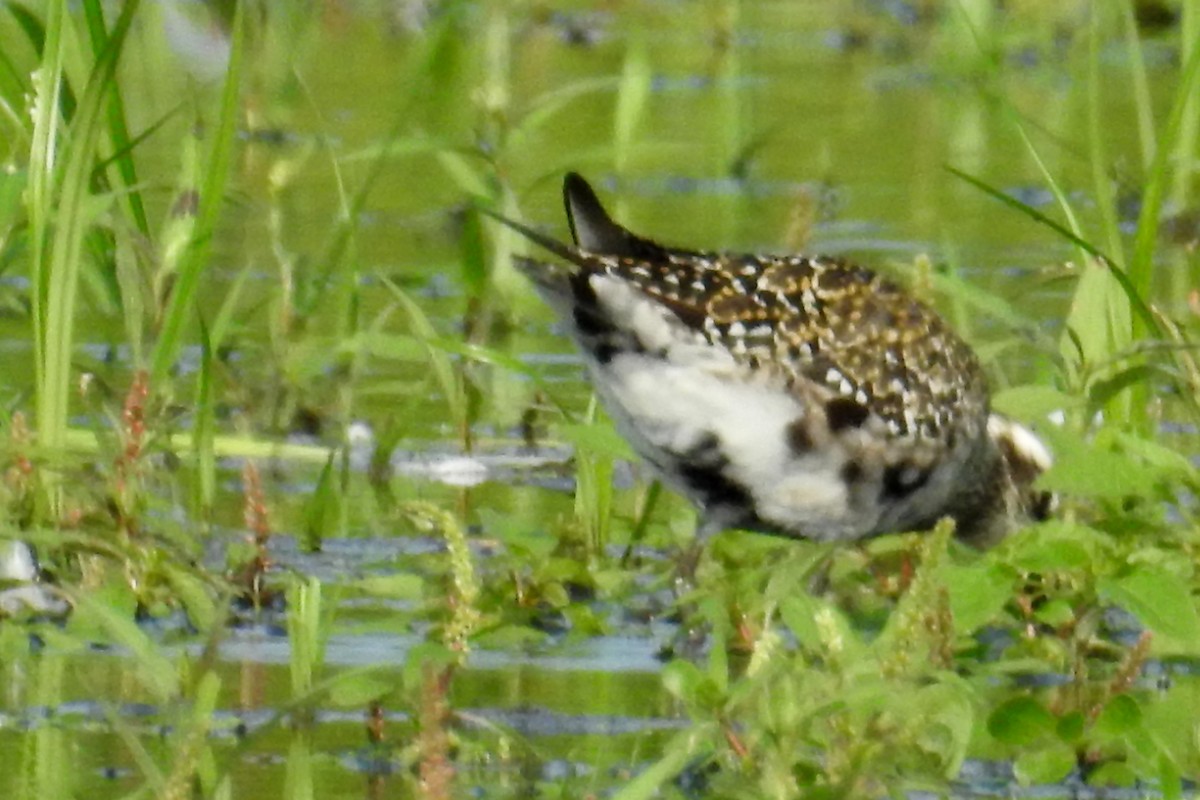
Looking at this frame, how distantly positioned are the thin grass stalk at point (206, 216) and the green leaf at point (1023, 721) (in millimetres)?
2161

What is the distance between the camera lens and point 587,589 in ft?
21.1

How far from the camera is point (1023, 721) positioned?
5.00 meters

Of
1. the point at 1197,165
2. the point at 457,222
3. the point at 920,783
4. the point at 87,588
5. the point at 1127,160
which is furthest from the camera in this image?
the point at 1127,160

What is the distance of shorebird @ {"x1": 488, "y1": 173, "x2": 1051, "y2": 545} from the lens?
6.38 meters

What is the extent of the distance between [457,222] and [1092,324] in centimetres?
383

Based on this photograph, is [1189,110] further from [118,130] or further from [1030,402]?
[118,130]

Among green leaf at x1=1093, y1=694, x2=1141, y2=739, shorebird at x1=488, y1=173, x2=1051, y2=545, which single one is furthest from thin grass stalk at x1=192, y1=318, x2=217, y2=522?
green leaf at x1=1093, y1=694, x2=1141, y2=739

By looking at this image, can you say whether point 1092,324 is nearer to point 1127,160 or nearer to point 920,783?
point 920,783

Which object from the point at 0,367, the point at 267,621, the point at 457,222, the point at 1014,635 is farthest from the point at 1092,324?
the point at 457,222

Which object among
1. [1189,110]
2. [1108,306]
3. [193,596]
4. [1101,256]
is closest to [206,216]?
[193,596]

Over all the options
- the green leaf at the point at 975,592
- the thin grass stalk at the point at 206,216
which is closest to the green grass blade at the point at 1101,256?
the green leaf at the point at 975,592

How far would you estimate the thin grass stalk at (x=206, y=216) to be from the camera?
6.40 m

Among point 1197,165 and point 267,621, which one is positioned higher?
point 1197,165

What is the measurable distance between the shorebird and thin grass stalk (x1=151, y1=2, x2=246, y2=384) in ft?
2.19
